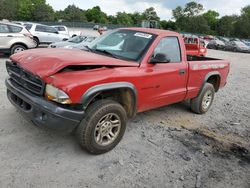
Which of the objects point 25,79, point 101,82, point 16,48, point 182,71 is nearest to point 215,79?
point 182,71

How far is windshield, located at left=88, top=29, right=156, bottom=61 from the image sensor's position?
4.38 meters

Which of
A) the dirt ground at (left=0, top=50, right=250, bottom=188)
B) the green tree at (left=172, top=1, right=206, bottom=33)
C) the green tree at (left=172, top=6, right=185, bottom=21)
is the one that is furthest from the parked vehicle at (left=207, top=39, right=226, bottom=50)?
the green tree at (left=172, top=6, right=185, bottom=21)

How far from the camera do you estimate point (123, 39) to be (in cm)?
473

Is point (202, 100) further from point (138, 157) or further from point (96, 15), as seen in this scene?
point (96, 15)

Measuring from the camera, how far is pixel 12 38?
1110cm

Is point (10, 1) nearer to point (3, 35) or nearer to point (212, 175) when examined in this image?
point (3, 35)

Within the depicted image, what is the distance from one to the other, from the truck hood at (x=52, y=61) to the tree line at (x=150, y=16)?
68925mm

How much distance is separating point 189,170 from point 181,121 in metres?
1.90

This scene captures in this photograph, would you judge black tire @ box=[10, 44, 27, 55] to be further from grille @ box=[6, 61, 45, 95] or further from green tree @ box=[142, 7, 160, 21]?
green tree @ box=[142, 7, 160, 21]

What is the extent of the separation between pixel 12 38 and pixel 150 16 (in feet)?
317

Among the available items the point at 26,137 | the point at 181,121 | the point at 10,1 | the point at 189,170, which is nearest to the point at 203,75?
the point at 181,121

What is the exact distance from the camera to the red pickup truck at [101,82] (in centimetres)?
333

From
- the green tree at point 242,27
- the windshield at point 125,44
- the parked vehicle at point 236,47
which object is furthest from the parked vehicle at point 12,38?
the green tree at point 242,27

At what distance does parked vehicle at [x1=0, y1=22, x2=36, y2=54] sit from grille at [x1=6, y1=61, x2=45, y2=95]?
7.60 m
